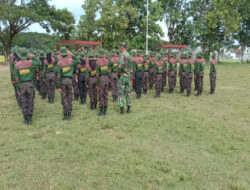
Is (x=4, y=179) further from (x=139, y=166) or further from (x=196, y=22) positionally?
(x=196, y=22)

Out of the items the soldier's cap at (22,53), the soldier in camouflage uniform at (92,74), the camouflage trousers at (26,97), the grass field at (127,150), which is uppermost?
the soldier's cap at (22,53)

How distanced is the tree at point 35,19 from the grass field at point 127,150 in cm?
2366

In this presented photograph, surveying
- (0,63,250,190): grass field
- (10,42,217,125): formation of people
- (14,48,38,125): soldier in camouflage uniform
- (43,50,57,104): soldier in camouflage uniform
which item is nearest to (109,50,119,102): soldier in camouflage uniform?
(10,42,217,125): formation of people

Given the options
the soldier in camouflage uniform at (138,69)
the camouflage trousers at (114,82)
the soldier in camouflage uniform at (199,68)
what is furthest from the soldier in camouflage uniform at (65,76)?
the soldier in camouflage uniform at (199,68)

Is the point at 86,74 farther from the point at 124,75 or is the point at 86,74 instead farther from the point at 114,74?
the point at 114,74

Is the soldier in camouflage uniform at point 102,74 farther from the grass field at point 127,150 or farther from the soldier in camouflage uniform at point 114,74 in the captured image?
the soldier in camouflage uniform at point 114,74

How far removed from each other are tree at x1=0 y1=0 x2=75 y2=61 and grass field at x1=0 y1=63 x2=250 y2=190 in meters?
23.7

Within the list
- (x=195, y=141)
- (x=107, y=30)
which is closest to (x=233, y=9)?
(x=107, y=30)

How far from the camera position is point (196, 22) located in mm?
37625

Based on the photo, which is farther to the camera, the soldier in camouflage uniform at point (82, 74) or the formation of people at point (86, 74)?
the soldier in camouflage uniform at point (82, 74)

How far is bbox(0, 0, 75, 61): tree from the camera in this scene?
28020 mm

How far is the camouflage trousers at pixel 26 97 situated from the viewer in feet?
21.7

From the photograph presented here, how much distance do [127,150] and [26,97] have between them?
12.3 ft

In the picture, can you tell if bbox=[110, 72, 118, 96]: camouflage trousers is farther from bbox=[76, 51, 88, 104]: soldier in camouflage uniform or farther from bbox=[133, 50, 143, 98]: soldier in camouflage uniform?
bbox=[76, 51, 88, 104]: soldier in camouflage uniform
